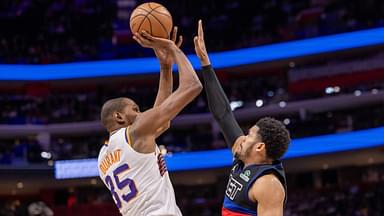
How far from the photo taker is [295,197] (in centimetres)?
2433

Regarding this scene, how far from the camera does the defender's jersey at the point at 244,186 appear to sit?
409 centimetres

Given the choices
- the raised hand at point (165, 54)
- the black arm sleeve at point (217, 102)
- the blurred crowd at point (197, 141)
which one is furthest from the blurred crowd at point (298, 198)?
the raised hand at point (165, 54)

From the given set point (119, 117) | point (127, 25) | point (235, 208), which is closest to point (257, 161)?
point (235, 208)

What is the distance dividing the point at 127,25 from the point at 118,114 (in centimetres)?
2677

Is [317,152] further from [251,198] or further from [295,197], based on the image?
[251,198]

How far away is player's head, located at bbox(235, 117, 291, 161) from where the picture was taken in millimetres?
4156

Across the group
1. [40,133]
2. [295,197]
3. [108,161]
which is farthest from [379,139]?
[108,161]

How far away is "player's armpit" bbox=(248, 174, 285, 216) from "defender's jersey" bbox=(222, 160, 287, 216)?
Answer: 0.04m

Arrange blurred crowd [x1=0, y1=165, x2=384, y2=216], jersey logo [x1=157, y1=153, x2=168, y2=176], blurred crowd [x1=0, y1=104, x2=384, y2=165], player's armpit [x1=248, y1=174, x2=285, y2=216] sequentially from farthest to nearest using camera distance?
blurred crowd [x1=0, y1=104, x2=384, y2=165] < blurred crowd [x1=0, y1=165, x2=384, y2=216] < jersey logo [x1=157, y1=153, x2=168, y2=176] < player's armpit [x1=248, y1=174, x2=285, y2=216]

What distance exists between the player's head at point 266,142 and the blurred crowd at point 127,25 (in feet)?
76.3

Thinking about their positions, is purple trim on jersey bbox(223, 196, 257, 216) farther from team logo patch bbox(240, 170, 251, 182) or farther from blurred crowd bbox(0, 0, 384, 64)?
blurred crowd bbox(0, 0, 384, 64)

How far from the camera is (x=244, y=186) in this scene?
411 centimetres

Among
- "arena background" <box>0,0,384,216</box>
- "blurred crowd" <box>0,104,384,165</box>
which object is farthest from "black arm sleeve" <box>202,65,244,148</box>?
"blurred crowd" <box>0,104,384,165</box>

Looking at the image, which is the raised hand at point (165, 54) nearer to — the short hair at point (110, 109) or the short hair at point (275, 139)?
the short hair at point (110, 109)
